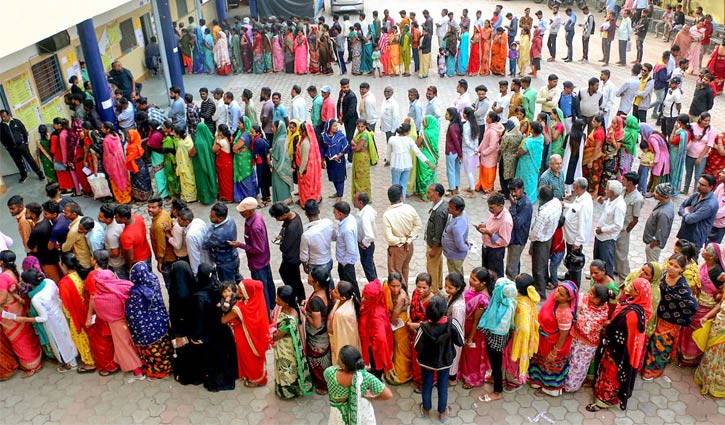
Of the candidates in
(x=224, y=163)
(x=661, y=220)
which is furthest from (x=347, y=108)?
(x=661, y=220)

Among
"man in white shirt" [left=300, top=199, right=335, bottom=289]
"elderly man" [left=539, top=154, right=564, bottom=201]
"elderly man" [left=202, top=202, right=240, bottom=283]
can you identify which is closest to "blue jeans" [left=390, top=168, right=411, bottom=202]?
"elderly man" [left=539, top=154, right=564, bottom=201]

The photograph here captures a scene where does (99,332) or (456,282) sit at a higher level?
(456,282)

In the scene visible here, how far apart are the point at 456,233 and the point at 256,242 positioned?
194cm

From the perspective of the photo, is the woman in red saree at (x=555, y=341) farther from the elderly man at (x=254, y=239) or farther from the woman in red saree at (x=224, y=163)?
the woman in red saree at (x=224, y=163)

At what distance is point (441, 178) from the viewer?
9.45m

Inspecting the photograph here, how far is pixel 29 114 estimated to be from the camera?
10.1 metres

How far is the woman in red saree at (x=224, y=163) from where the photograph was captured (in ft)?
26.9

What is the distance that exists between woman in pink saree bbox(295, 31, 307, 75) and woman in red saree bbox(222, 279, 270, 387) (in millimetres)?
11822

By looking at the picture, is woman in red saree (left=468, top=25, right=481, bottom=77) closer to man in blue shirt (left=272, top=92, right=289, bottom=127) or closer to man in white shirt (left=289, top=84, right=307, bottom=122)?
man in white shirt (left=289, top=84, right=307, bottom=122)

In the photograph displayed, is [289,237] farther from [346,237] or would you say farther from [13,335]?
[13,335]

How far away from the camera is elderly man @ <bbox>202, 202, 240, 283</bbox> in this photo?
561 cm

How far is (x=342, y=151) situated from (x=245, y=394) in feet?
12.4

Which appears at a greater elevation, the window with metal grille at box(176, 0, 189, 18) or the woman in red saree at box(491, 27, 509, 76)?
the window with metal grille at box(176, 0, 189, 18)

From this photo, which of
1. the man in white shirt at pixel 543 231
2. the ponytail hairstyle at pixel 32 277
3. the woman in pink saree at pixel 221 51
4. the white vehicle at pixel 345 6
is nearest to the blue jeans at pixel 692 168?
the man in white shirt at pixel 543 231
